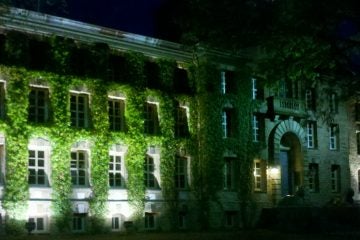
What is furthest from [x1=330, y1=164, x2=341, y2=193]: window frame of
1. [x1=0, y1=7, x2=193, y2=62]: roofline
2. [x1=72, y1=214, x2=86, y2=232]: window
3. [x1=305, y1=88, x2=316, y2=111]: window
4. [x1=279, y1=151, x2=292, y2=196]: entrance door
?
[x1=72, y1=214, x2=86, y2=232]: window

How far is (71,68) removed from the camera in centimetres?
3228

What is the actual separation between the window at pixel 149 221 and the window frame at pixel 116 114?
4662 millimetres

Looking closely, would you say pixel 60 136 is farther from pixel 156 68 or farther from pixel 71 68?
pixel 156 68

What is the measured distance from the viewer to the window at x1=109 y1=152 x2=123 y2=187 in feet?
110

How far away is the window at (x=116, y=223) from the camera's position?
108 ft

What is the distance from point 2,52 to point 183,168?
1214 centimetres

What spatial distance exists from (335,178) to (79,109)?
21442 millimetres

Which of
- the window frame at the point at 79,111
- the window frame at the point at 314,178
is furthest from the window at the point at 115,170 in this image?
the window frame at the point at 314,178

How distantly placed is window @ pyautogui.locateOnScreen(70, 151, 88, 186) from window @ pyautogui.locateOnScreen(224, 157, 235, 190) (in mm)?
9504

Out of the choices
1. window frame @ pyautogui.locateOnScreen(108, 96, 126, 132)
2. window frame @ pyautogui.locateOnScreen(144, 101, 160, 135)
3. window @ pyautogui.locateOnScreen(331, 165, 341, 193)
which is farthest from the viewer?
window @ pyautogui.locateOnScreen(331, 165, 341, 193)

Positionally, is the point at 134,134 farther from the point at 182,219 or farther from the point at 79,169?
the point at 182,219

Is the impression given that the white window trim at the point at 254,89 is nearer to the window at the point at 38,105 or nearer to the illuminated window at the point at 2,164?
the window at the point at 38,105

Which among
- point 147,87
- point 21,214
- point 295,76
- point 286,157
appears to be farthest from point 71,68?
point 286,157

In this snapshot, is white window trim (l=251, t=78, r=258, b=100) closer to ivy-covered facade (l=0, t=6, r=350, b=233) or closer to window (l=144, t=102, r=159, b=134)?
ivy-covered facade (l=0, t=6, r=350, b=233)
